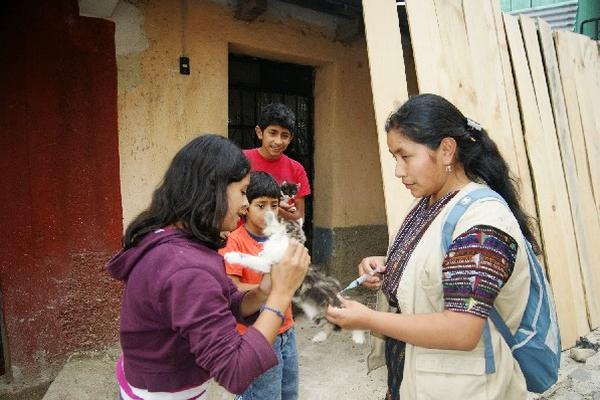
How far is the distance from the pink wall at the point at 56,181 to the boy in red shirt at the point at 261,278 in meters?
1.93

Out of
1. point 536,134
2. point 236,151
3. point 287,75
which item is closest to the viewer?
point 236,151

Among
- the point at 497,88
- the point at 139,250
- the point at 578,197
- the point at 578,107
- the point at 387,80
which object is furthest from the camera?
the point at 578,107

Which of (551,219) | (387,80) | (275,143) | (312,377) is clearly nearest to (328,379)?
(312,377)

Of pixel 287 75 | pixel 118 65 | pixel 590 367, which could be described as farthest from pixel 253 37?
pixel 590 367

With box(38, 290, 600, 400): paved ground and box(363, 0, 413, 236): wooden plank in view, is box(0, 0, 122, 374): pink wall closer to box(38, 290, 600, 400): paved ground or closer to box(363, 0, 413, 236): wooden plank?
box(38, 290, 600, 400): paved ground

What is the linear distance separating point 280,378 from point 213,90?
2934mm

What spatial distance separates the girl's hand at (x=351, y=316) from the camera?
1.35 meters

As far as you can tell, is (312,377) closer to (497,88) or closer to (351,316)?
(351,316)

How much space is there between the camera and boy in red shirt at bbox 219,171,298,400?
2.14 m

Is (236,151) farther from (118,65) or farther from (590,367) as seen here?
(590,367)

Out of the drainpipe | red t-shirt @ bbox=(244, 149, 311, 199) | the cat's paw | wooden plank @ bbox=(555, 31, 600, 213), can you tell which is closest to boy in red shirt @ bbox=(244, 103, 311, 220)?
red t-shirt @ bbox=(244, 149, 311, 199)

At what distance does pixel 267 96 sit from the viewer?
5180 millimetres

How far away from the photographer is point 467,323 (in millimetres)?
1217

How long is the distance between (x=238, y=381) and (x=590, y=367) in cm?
343
